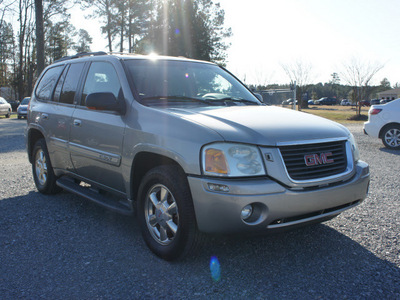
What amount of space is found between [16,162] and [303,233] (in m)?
6.95

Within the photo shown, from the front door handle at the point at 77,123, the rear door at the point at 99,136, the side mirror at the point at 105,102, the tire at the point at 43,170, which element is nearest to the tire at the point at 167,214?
the rear door at the point at 99,136

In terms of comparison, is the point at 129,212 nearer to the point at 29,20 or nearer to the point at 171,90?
the point at 171,90

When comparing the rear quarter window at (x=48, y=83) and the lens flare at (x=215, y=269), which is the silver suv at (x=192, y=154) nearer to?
the lens flare at (x=215, y=269)

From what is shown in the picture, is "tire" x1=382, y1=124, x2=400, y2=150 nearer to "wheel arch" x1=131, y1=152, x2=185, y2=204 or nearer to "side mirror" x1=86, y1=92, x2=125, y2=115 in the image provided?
"wheel arch" x1=131, y1=152, x2=185, y2=204

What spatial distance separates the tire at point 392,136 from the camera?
1030cm

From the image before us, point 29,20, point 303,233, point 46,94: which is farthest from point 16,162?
point 29,20

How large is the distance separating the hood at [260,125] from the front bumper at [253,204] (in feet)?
1.13

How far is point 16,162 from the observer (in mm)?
8344

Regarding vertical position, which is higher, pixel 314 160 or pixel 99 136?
pixel 99 136

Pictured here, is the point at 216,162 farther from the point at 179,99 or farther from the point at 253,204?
the point at 179,99

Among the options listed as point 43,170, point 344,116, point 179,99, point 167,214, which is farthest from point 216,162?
point 344,116

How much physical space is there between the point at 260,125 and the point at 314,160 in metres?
0.52

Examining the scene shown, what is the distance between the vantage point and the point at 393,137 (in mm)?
10367

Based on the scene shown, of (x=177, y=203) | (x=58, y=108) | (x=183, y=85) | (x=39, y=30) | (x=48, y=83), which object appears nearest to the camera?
(x=177, y=203)
